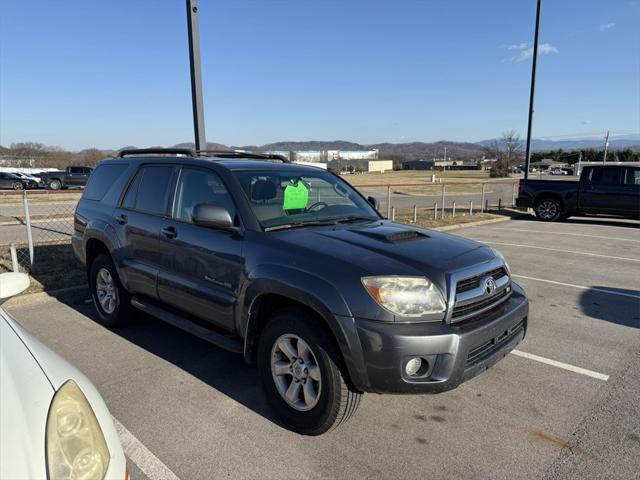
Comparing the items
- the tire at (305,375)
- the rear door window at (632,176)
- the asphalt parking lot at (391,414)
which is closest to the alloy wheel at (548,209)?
the rear door window at (632,176)

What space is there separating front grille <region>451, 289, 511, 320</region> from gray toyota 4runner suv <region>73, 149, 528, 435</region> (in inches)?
0.4

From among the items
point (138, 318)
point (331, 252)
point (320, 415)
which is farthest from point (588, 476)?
point (138, 318)

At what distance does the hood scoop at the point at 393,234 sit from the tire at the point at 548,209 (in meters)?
13.3

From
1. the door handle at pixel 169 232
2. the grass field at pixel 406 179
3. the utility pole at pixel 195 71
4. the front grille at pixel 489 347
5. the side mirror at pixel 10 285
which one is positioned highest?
the utility pole at pixel 195 71

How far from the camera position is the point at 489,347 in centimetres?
296

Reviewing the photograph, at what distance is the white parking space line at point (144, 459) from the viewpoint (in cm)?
260

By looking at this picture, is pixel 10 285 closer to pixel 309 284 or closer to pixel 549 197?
pixel 309 284

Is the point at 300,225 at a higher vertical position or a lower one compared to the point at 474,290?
higher

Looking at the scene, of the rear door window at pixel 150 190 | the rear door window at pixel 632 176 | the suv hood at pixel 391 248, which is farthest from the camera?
the rear door window at pixel 632 176

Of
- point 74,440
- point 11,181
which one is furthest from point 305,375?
point 11,181

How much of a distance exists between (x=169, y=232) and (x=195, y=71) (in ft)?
13.4

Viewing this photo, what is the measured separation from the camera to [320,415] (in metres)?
2.85

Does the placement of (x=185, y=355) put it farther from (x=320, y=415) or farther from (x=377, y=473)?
(x=377, y=473)

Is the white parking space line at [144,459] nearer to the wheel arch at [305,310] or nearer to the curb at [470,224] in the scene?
the wheel arch at [305,310]
